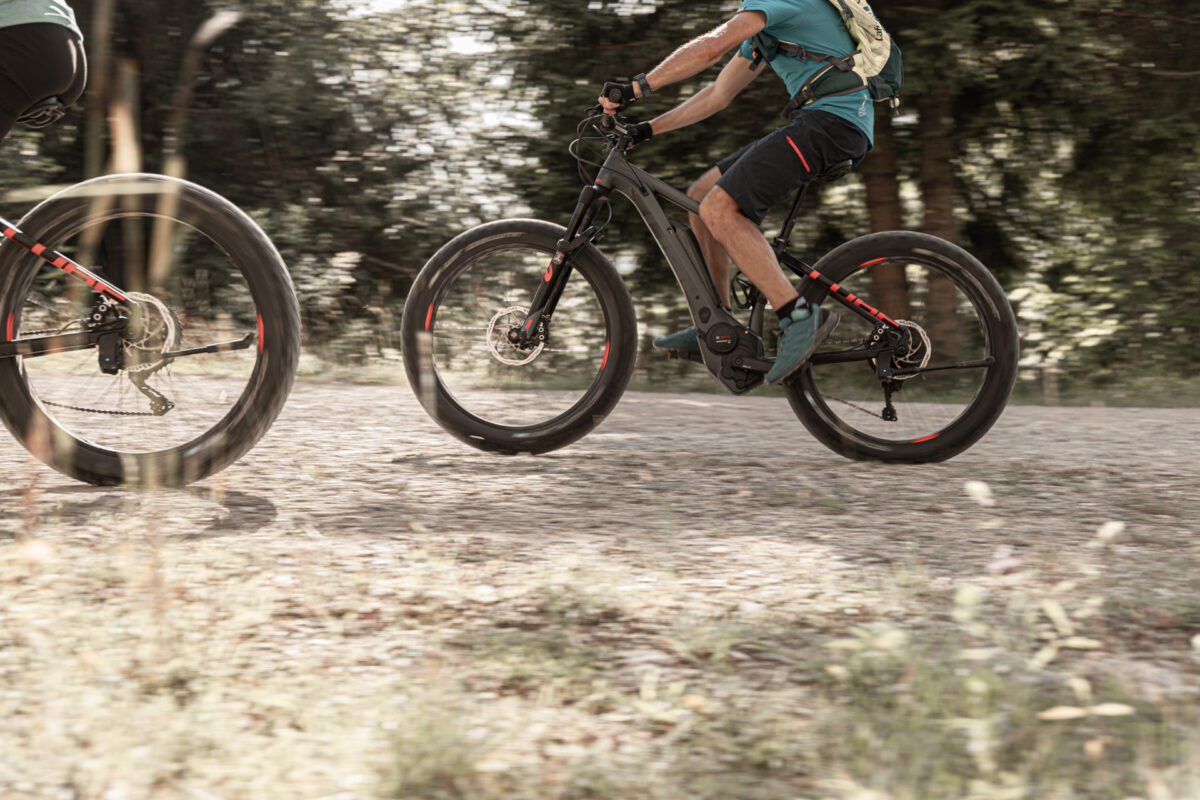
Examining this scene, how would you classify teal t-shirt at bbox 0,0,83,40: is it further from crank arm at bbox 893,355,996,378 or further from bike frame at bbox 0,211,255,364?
crank arm at bbox 893,355,996,378

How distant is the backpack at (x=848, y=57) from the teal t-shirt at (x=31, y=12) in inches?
93.0

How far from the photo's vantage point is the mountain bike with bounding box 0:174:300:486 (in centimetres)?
361

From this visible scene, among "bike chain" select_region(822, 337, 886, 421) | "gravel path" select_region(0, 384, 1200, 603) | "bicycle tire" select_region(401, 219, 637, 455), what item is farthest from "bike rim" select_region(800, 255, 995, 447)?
"bicycle tire" select_region(401, 219, 637, 455)

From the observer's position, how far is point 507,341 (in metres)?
4.64

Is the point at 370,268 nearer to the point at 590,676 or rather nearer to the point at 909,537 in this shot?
the point at 909,537

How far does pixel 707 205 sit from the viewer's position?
4.38 meters

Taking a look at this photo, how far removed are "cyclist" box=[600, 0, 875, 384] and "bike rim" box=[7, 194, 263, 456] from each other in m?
1.66

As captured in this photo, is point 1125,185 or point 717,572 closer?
point 717,572

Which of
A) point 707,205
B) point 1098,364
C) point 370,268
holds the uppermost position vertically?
point 707,205

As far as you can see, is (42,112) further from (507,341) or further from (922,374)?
(922,374)

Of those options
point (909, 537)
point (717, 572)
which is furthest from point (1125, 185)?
point (717, 572)

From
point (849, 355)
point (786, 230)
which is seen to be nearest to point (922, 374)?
point (849, 355)

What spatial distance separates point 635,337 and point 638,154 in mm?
4313

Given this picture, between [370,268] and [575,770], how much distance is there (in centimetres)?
806
